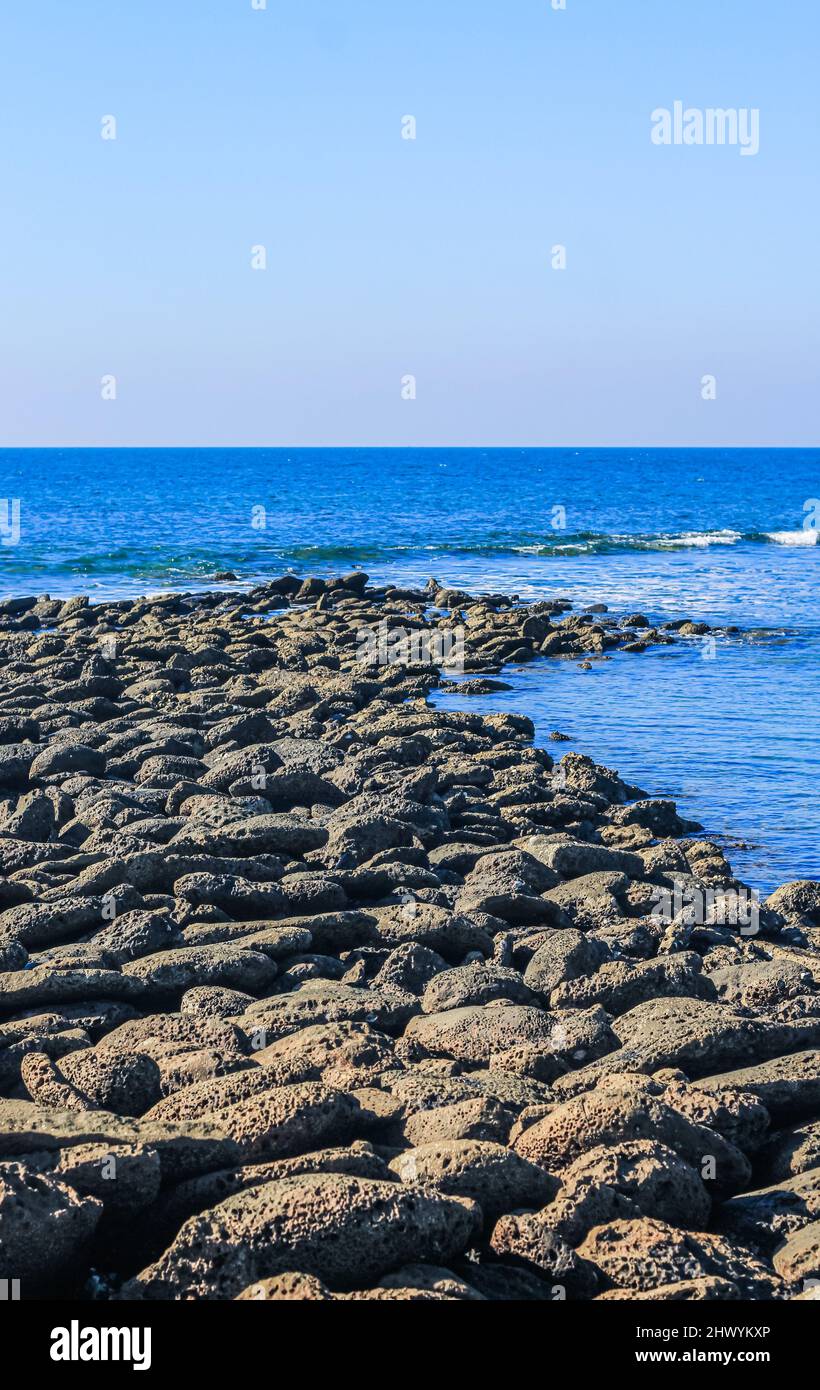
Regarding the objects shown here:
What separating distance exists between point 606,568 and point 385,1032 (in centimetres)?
4162

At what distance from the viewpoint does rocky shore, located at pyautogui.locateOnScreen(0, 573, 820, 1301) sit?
Result: 5.48 metres

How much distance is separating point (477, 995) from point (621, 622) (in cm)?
2501

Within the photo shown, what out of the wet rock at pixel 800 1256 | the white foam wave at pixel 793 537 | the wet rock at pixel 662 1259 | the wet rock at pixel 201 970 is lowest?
the wet rock at pixel 800 1256

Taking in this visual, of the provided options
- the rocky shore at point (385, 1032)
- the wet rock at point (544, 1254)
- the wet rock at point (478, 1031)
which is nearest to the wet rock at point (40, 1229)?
the rocky shore at point (385, 1032)

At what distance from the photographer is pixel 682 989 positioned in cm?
880

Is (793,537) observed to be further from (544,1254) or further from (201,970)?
(544,1254)

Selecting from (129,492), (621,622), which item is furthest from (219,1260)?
(129,492)

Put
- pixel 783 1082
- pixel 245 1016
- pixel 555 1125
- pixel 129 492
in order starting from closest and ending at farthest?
pixel 555 1125 → pixel 783 1082 → pixel 245 1016 → pixel 129 492

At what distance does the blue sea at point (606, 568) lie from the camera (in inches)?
704

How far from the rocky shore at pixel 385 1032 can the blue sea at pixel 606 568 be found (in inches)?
94.7

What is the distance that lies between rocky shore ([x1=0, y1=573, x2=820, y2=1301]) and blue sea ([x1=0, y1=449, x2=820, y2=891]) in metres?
2.40

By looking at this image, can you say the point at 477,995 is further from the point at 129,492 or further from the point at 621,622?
the point at 129,492

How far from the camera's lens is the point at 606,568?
4872 cm

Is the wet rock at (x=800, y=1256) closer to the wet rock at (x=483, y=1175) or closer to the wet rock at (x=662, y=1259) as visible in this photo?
the wet rock at (x=662, y=1259)
